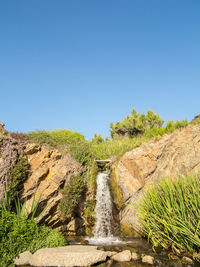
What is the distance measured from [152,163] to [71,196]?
15.9 ft

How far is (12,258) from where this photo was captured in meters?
5.62

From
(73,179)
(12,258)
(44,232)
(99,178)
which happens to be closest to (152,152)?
(99,178)

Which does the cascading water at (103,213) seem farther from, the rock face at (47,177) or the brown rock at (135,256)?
the brown rock at (135,256)

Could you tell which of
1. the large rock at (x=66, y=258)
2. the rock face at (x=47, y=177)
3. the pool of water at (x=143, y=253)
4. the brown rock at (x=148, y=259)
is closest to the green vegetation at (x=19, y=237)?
the large rock at (x=66, y=258)

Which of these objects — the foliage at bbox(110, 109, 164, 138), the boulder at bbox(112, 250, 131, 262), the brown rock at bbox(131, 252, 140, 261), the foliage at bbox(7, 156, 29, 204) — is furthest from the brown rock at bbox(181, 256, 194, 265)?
the foliage at bbox(110, 109, 164, 138)

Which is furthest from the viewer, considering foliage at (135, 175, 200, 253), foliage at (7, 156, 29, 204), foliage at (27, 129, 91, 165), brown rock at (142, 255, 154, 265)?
foliage at (27, 129, 91, 165)

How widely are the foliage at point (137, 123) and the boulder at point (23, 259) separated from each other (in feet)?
82.3

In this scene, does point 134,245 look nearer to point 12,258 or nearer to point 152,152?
point 12,258

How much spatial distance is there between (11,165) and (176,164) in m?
7.69

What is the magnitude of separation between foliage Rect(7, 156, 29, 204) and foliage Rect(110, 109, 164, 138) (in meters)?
21.6

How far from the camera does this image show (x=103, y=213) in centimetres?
1042

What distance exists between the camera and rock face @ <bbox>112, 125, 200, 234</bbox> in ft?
30.8

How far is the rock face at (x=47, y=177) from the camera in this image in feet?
31.0

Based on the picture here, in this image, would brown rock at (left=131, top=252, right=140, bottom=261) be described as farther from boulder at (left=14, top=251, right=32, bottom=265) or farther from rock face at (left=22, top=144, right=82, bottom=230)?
rock face at (left=22, top=144, right=82, bottom=230)
